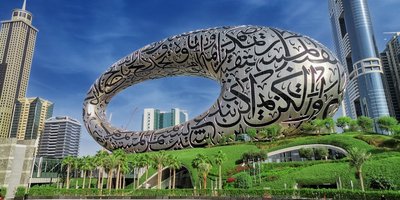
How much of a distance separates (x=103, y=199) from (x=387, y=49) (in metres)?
150

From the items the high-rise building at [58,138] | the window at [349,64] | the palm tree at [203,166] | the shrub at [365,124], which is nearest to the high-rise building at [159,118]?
the high-rise building at [58,138]

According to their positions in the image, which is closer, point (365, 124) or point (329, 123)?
point (329, 123)

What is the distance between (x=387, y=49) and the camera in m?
143

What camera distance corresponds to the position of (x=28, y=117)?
14725 centimetres

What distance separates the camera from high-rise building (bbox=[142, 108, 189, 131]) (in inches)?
6521

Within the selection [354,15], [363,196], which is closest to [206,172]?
[363,196]

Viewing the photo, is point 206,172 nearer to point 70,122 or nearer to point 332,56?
point 332,56

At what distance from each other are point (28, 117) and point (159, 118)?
61.9 m

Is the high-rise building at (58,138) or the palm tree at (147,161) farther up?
the high-rise building at (58,138)

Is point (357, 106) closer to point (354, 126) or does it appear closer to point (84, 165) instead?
point (354, 126)

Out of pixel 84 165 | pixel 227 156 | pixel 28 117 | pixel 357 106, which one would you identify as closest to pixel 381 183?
pixel 227 156

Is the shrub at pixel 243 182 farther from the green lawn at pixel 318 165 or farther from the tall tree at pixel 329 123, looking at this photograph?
the tall tree at pixel 329 123

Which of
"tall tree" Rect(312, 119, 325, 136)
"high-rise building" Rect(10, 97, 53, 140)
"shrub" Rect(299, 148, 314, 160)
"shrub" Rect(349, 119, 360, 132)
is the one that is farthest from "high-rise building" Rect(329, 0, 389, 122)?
"high-rise building" Rect(10, 97, 53, 140)

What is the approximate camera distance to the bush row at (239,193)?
21.6 meters
